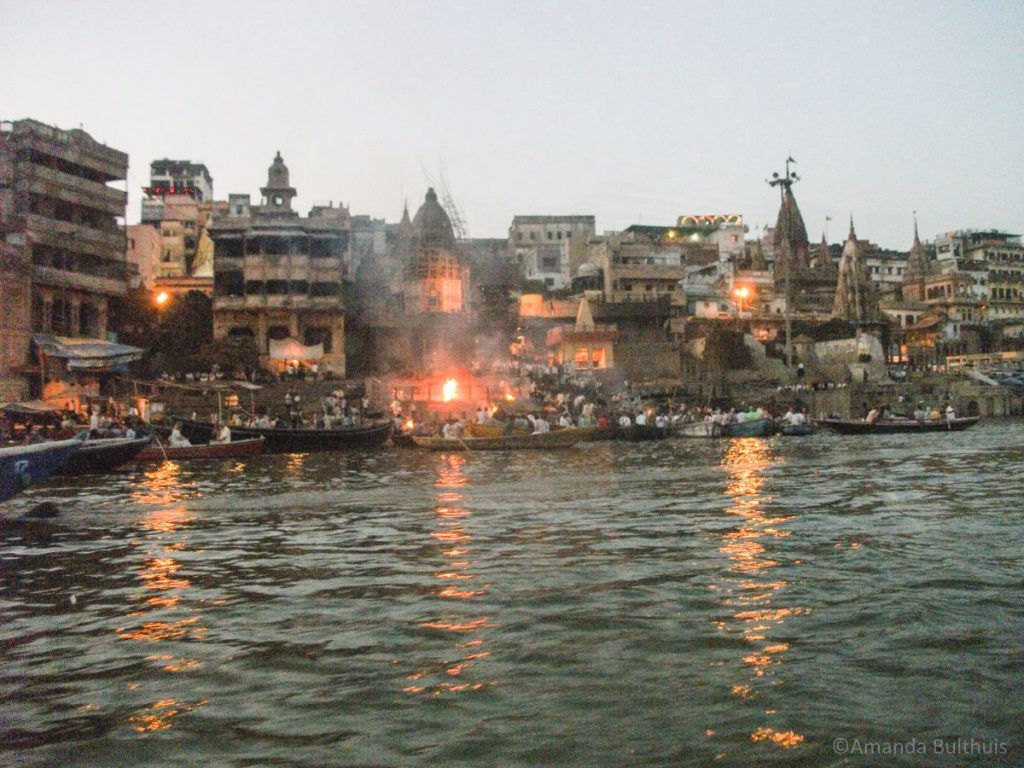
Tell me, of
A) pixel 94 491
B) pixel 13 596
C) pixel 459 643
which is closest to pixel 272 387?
pixel 94 491

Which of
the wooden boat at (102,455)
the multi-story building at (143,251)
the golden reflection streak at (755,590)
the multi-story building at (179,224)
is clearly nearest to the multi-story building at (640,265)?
the multi-story building at (179,224)

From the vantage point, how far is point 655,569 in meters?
10.3

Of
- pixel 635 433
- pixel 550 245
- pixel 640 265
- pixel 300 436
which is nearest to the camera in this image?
pixel 300 436

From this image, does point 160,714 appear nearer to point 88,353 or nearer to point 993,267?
point 88,353

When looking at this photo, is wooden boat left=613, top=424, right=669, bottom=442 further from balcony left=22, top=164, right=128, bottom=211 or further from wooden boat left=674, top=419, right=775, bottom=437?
balcony left=22, top=164, right=128, bottom=211

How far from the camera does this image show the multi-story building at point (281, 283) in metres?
51.5

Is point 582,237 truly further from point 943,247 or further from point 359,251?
point 943,247

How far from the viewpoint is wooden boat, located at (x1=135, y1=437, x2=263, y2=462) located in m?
29.7

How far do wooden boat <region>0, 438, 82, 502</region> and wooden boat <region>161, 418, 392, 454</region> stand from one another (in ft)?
54.2

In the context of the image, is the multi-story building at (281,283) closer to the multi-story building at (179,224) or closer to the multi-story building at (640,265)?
the multi-story building at (179,224)

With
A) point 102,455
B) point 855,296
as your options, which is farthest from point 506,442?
point 855,296

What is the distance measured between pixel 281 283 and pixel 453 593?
4518 centimetres

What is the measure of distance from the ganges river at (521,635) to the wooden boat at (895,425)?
26385mm

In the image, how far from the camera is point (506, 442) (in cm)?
3344
